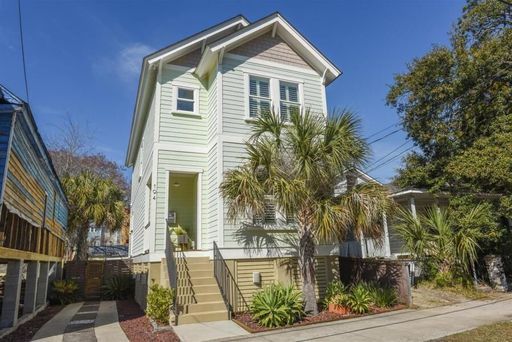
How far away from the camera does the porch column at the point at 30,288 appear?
10594 millimetres

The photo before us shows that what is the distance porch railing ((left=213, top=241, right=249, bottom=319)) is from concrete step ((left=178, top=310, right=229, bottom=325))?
463 millimetres

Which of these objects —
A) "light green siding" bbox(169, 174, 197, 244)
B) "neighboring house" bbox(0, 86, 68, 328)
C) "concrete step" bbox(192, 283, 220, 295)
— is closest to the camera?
"neighboring house" bbox(0, 86, 68, 328)

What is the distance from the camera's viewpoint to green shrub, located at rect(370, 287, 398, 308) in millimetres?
9211

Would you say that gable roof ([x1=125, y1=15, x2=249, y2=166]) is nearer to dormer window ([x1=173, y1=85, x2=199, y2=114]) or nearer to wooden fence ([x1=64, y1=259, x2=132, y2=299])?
dormer window ([x1=173, y1=85, x2=199, y2=114])

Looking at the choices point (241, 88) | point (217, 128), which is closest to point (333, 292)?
point (217, 128)

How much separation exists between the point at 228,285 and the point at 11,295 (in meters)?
5.31

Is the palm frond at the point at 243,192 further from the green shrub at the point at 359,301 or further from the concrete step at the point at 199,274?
the green shrub at the point at 359,301

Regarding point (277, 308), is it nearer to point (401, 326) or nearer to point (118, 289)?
point (401, 326)

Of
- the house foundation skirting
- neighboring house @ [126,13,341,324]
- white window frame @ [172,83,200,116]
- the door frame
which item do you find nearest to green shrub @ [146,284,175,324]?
neighboring house @ [126,13,341,324]

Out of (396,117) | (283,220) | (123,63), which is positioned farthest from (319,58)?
(123,63)

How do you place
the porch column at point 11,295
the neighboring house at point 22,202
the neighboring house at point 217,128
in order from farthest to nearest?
the neighboring house at point 217,128 → the porch column at point 11,295 → the neighboring house at point 22,202

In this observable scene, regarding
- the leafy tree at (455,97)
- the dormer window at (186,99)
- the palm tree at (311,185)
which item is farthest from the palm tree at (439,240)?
the dormer window at (186,99)

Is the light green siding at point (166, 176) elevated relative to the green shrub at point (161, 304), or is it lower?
elevated

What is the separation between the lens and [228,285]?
9188 millimetres
